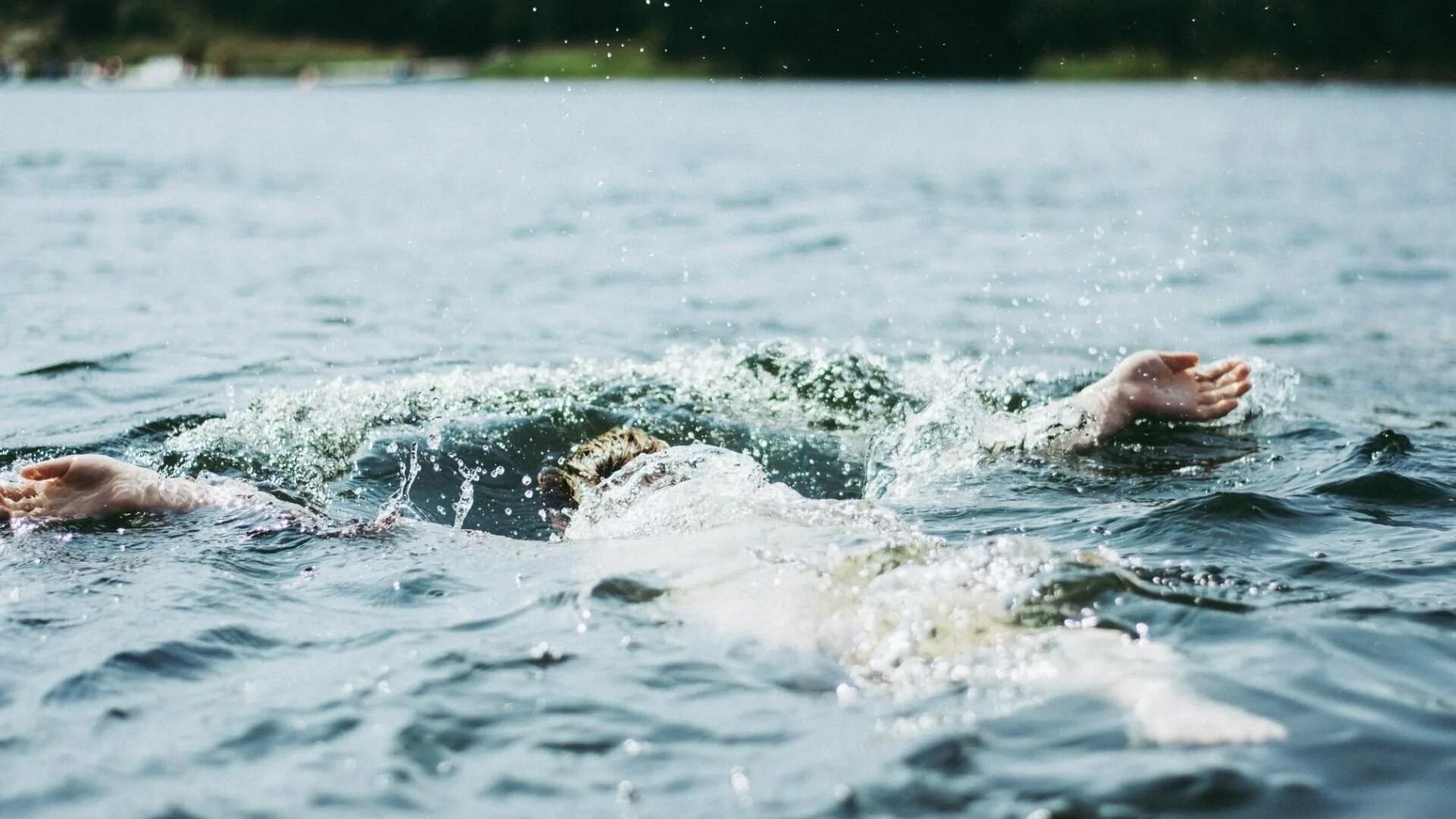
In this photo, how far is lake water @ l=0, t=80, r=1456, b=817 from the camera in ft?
12.8

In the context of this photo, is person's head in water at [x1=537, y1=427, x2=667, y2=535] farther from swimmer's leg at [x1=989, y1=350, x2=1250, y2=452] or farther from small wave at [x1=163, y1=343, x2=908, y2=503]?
swimmer's leg at [x1=989, y1=350, x2=1250, y2=452]

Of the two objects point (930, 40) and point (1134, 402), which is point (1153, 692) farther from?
point (930, 40)

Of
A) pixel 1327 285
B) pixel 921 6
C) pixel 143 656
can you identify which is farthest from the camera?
pixel 921 6

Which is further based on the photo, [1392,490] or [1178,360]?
[1178,360]

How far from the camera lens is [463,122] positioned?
133 ft

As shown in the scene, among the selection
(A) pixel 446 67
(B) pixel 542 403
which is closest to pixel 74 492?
(B) pixel 542 403

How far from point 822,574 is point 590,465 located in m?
1.98

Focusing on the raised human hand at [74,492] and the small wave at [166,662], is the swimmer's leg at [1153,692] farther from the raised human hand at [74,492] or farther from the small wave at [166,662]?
the raised human hand at [74,492]

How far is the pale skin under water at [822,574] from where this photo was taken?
13.9 feet

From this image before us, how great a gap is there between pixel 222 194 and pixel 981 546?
1839 cm

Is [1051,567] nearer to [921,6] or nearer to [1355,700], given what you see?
[1355,700]

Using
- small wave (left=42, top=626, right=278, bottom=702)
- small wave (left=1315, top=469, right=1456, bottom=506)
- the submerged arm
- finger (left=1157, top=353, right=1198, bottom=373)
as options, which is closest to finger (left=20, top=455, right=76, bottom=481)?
the submerged arm

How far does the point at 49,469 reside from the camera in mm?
6078

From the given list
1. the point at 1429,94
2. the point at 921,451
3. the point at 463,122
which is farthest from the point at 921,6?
the point at 921,451
